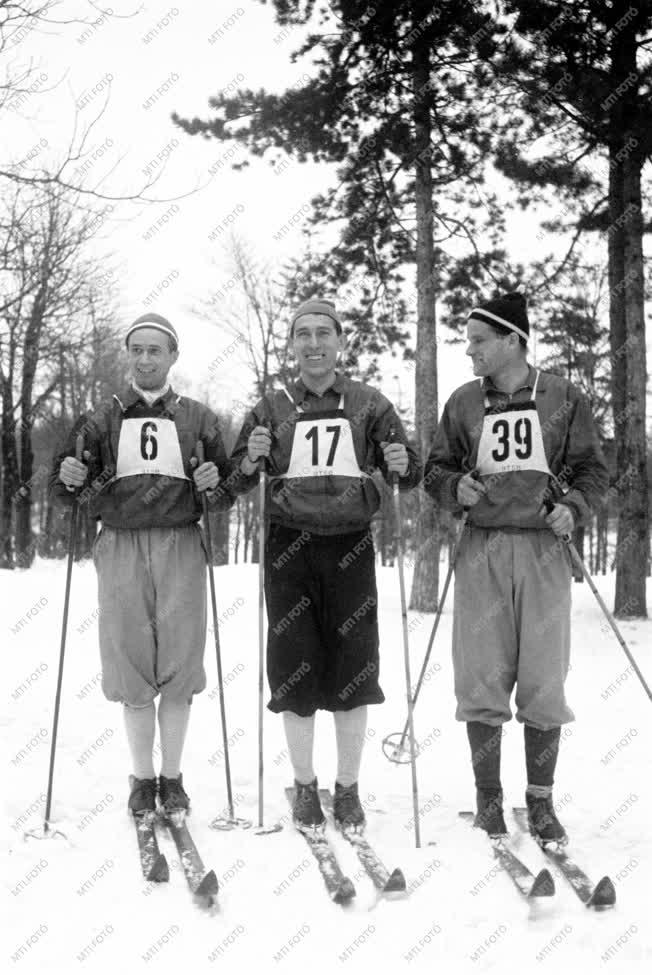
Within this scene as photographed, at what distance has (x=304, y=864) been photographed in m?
3.25

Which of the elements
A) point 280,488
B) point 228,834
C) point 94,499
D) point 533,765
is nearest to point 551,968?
point 533,765

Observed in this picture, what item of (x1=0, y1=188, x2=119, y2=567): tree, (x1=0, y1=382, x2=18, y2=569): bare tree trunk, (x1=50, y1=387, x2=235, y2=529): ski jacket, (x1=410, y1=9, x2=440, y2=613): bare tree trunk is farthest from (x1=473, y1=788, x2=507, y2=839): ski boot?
(x1=0, y1=382, x2=18, y2=569): bare tree trunk

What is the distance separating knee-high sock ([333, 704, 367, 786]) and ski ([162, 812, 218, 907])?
0.74m

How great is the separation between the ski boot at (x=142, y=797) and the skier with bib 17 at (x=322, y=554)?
2.16ft

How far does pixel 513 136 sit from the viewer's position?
9180 mm

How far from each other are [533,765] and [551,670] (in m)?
0.45

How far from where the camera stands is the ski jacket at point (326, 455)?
3.65 meters

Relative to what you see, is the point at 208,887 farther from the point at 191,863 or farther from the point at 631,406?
the point at 631,406

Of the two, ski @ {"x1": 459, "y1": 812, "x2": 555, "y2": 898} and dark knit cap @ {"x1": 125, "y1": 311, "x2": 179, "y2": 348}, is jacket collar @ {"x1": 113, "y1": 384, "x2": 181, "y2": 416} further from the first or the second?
ski @ {"x1": 459, "y1": 812, "x2": 555, "y2": 898}

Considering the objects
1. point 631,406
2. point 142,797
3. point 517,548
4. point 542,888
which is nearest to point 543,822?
point 542,888

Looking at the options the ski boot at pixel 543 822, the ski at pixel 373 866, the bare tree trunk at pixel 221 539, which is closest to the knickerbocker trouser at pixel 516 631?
the ski boot at pixel 543 822

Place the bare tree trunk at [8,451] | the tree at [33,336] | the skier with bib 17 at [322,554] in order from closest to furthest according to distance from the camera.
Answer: the skier with bib 17 at [322,554] → the tree at [33,336] → the bare tree trunk at [8,451]

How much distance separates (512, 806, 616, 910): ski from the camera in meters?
2.85

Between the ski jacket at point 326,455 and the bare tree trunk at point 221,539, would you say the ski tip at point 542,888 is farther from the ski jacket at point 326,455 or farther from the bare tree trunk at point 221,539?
the bare tree trunk at point 221,539
